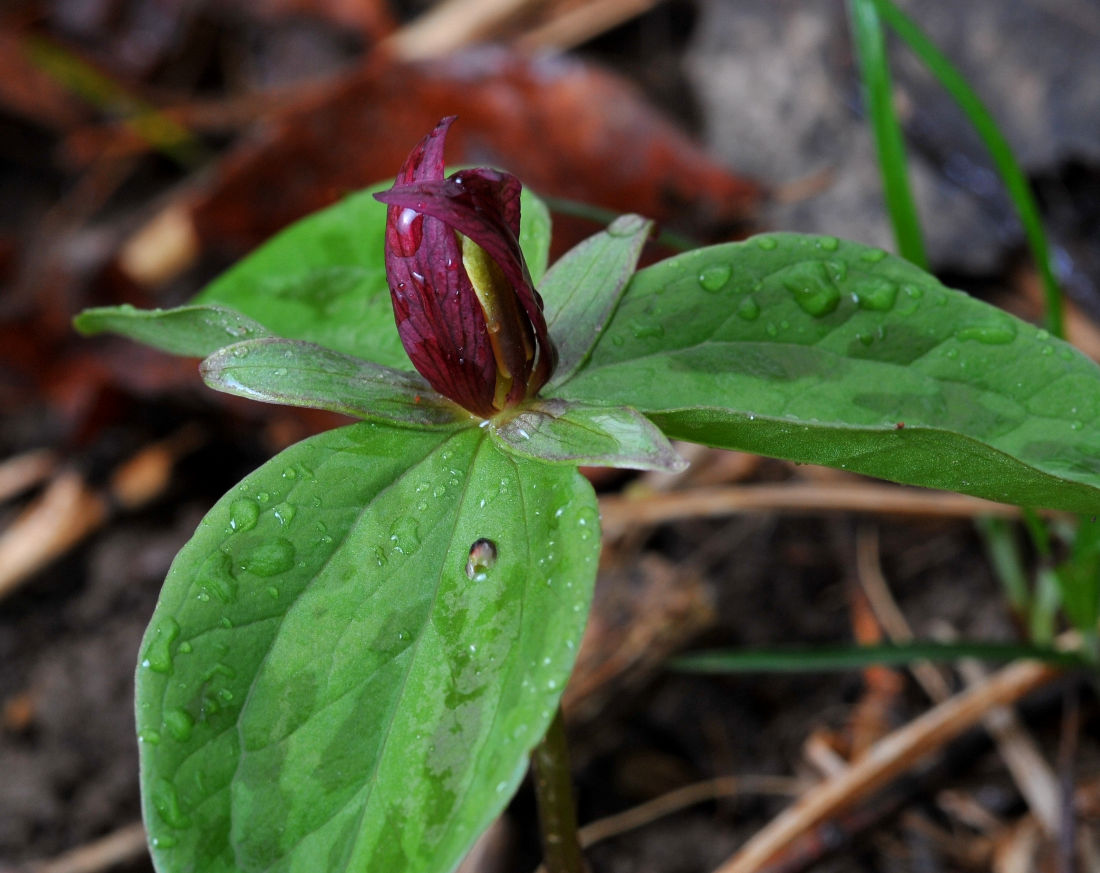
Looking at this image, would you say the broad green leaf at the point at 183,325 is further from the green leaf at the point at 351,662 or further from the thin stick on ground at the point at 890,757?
the thin stick on ground at the point at 890,757

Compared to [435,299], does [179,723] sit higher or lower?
lower

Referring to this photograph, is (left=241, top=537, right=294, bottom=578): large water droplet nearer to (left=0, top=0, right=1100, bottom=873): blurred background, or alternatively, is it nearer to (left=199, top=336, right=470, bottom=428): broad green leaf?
(left=199, top=336, right=470, bottom=428): broad green leaf

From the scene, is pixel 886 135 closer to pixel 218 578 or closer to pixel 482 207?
pixel 482 207

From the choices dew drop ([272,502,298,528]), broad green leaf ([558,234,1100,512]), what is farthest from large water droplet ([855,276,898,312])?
dew drop ([272,502,298,528])

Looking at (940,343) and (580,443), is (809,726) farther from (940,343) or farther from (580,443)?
(580,443)

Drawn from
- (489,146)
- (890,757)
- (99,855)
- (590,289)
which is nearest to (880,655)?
(890,757)
